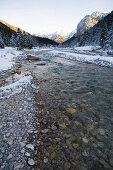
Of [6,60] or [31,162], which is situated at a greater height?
[6,60]

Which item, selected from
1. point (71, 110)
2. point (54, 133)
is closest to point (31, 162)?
point (54, 133)

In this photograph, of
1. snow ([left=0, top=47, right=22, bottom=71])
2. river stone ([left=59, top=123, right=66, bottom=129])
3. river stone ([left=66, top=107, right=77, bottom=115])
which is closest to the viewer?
river stone ([left=59, top=123, right=66, bottom=129])

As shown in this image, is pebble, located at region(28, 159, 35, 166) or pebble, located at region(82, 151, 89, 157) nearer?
pebble, located at region(28, 159, 35, 166)

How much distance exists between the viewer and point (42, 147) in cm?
307

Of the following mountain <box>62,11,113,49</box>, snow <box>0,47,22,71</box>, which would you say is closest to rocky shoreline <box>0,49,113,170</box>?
snow <box>0,47,22,71</box>

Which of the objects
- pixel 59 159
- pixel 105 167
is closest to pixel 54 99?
pixel 59 159

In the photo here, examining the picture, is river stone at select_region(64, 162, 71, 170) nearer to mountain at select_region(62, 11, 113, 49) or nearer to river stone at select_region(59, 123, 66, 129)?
river stone at select_region(59, 123, 66, 129)

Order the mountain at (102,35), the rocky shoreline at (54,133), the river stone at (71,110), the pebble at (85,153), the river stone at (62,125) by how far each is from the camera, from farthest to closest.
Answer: the mountain at (102,35) < the river stone at (71,110) < the river stone at (62,125) < the pebble at (85,153) < the rocky shoreline at (54,133)

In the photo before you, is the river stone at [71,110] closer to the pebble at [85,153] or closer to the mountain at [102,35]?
the pebble at [85,153]

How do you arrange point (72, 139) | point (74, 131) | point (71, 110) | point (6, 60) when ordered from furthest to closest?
1. point (6, 60)
2. point (71, 110)
3. point (74, 131)
4. point (72, 139)

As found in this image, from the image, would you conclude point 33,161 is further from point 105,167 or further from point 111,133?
point 111,133

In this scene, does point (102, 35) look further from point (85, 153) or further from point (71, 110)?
point (85, 153)

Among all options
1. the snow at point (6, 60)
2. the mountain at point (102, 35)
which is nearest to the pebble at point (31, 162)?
the snow at point (6, 60)

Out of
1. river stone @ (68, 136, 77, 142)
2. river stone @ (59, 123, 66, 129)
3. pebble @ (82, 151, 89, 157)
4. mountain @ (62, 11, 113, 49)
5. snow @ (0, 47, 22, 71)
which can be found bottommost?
pebble @ (82, 151, 89, 157)
